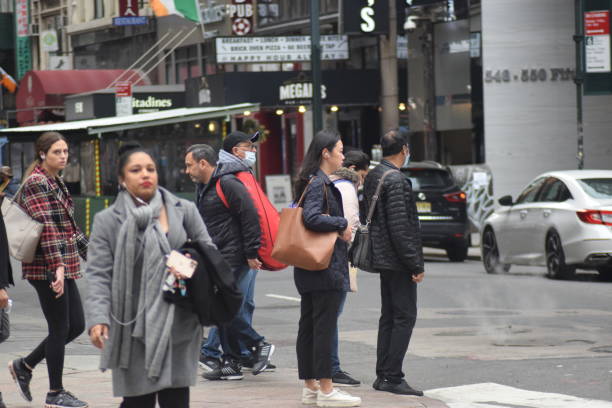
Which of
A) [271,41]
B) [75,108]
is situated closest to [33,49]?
[75,108]

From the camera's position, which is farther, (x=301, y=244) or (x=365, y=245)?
(x=365, y=245)

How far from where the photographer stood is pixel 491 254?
68.0 ft

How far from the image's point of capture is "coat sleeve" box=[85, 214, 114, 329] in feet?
20.4

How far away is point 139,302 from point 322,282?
2.61 metres

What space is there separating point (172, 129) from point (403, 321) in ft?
60.0

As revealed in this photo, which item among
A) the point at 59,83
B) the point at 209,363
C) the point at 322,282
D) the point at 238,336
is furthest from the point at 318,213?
the point at 59,83

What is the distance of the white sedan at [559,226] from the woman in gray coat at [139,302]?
479 inches

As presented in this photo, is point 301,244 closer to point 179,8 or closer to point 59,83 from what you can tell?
point 179,8

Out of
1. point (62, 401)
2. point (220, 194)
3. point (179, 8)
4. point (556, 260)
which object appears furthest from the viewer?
point (179, 8)

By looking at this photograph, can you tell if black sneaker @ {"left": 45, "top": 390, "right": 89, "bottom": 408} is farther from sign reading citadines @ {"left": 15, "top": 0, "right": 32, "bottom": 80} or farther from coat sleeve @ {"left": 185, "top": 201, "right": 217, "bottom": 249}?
sign reading citadines @ {"left": 15, "top": 0, "right": 32, "bottom": 80}

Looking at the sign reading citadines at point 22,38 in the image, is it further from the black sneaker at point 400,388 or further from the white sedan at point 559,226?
the black sneaker at point 400,388

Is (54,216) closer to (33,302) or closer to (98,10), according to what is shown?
(33,302)

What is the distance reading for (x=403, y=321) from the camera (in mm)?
9281

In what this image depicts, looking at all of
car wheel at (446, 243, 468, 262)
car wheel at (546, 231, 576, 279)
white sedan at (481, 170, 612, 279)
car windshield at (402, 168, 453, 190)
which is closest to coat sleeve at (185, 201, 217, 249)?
white sedan at (481, 170, 612, 279)
